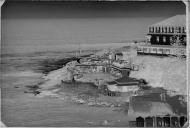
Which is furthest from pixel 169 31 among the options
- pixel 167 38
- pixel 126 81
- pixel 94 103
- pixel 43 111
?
pixel 43 111

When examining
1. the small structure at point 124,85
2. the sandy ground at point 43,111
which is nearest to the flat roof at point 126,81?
the small structure at point 124,85

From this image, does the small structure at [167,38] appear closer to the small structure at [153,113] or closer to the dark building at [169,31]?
the dark building at [169,31]

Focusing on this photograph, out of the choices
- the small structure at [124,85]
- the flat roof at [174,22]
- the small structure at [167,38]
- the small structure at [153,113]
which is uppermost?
the flat roof at [174,22]

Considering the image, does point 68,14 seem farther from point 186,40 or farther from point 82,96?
point 186,40

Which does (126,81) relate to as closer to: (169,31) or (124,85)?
(124,85)

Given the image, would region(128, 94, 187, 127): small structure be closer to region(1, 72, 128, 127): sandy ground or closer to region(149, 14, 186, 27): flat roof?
region(1, 72, 128, 127): sandy ground

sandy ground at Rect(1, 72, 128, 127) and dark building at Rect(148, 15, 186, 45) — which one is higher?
dark building at Rect(148, 15, 186, 45)

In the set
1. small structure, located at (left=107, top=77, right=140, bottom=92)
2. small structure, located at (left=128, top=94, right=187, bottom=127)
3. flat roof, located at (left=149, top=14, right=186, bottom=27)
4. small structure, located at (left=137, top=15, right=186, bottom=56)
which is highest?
flat roof, located at (left=149, top=14, right=186, bottom=27)

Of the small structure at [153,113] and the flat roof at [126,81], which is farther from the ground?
the flat roof at [126,81]

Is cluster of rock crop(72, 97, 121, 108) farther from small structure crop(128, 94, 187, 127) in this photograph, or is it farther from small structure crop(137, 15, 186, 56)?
small structure crop(137, 15, 186, 56)

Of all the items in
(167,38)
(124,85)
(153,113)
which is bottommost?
(153,113)

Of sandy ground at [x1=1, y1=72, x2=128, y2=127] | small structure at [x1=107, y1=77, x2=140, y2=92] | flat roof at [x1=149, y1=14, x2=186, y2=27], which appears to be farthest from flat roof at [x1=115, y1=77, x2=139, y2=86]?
flat roof at [x1=149, y1=14, x2=186, y2=27]
